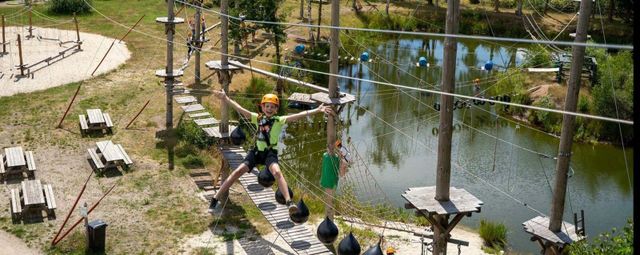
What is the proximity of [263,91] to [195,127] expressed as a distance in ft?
17.3

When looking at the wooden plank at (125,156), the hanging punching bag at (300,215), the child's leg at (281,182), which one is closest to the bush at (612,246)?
the hanging punching bag at (300,215)

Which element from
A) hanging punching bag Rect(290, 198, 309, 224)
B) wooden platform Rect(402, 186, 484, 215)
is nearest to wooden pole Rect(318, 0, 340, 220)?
hanging punching bag Rect(290, 198, 309, 224)

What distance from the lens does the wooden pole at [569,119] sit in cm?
1284

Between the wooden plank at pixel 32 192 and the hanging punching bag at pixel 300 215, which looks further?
the wooden plank at pixel 32 192

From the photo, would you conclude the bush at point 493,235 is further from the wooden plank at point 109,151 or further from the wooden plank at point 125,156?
the wooden plank at point 109,151

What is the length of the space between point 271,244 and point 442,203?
17.0ft

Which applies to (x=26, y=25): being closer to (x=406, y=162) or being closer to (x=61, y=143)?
(x=61, y=143)

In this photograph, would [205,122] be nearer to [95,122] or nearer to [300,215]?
[95,122]

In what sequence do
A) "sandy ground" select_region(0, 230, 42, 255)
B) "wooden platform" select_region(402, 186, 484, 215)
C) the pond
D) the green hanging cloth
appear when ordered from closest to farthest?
1. "wooden platform" select_region(402, 186, 484, 215)
2. the green hanging cloth
3. "sandy ground" select_region(0, 230, 42, 255)
4. the pond

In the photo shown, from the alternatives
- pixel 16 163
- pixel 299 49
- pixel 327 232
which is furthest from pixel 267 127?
pixel 299 49

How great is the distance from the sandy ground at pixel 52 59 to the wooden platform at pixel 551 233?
1655 cm

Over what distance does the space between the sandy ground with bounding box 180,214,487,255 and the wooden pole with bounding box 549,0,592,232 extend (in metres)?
3.14

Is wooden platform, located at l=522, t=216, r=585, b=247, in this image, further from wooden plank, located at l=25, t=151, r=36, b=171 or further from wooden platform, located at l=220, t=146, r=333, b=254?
wooden plank, located at l=25, t=151, r=36, b=171

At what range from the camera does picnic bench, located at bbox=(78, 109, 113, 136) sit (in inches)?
832
